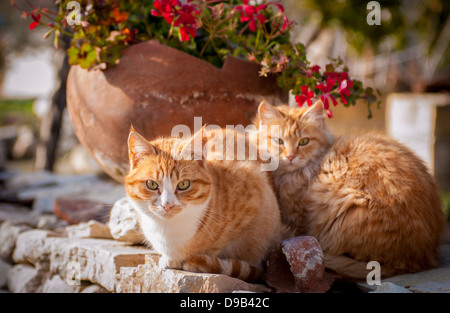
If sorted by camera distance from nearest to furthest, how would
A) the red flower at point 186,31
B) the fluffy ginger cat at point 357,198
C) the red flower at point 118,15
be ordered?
1. the fluffy ginger cat at point 357,198
2. the red flower at point 186,31
3. the red flower at point 118,15

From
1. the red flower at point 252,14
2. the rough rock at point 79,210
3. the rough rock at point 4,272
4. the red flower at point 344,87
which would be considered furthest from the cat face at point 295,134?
the rough rock at point 4,272

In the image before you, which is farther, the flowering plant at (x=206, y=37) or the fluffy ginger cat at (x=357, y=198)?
the flowering plant at (x=206, y=37)

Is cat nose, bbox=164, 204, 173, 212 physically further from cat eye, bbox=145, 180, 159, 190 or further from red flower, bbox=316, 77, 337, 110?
red flower, bbox=316, 77, 337, 110

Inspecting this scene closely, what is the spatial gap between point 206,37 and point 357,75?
3.39ft

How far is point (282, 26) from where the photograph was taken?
102 inches

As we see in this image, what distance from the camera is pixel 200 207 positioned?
1.88 meters

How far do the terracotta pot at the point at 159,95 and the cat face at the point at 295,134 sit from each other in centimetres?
22

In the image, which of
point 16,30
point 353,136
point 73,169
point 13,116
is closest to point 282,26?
point 353,136

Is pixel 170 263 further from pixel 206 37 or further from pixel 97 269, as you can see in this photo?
pixel 206 37

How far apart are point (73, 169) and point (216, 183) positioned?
6468mm

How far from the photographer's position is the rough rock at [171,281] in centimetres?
180

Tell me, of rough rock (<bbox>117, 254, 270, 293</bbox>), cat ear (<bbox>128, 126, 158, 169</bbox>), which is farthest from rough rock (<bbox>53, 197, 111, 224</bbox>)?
cat ear (<bbox>128, 126, 158, 169</bbox>)

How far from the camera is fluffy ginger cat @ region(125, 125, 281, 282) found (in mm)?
1831

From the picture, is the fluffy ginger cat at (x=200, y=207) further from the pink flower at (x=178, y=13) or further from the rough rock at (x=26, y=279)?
the rough rock at (x=26, y=279)
